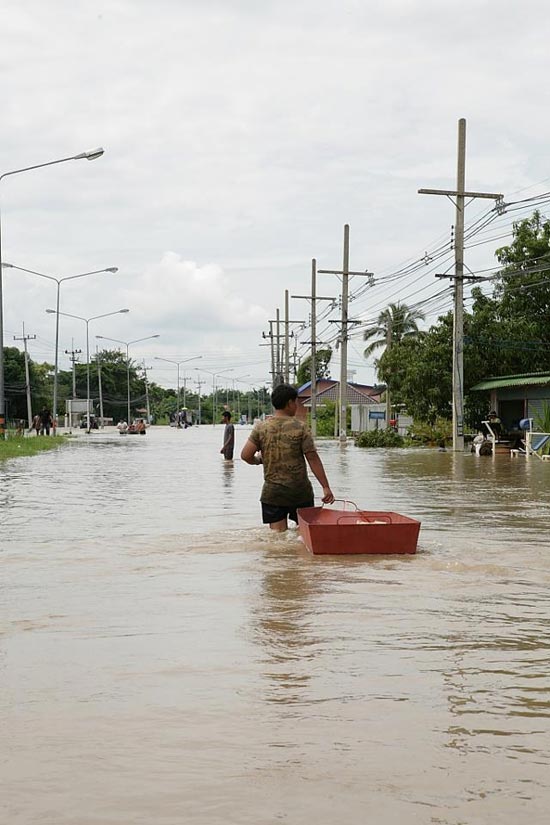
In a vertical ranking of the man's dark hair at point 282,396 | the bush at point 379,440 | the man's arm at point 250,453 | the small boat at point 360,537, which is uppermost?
the man's dark hair at point 282,396

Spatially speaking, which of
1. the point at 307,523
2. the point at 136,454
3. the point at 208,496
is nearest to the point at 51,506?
the point at 208,496

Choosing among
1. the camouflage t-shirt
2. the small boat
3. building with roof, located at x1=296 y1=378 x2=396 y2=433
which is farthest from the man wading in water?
building with roof, located at x1=296 y1=378 x2=396 y2=433

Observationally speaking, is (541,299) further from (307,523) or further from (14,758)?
(14,758)

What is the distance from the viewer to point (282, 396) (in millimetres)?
10953

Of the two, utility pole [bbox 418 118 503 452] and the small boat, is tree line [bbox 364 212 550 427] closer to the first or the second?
utility pole [bbox 418 118 503 452]

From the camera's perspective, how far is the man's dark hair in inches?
427

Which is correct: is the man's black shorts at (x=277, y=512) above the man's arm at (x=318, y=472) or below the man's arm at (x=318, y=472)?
below

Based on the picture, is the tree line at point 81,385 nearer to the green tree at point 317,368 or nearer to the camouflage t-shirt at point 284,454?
the green tree at point 317,368

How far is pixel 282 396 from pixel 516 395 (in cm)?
3146

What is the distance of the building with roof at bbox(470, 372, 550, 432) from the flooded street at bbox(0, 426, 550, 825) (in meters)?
26.7

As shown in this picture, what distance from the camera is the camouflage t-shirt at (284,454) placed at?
11.0 meters

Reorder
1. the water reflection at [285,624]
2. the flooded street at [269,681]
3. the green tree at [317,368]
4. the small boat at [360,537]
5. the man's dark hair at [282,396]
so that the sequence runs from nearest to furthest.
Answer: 1. the flooded street at [269,681]
2. the water reflection at [285,624]
3. the small boat at [360,537]
4. the man's dark hair at [282,396]
5. the green tree at [317,368]

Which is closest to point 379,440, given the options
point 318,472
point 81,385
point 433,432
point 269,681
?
point 433,432

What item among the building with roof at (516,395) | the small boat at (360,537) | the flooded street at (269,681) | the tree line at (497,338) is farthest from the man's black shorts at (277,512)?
→ the tree line at (497,338)
